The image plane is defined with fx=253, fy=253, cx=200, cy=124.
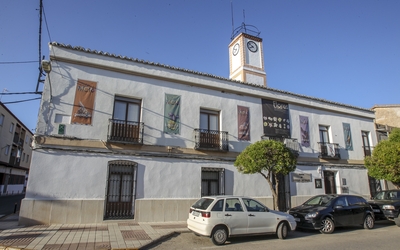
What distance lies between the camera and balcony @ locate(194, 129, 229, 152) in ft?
40.8

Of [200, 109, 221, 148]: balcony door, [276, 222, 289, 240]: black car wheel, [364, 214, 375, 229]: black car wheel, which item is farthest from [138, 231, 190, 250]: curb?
[364, 214, 375, 229]: black car wheel

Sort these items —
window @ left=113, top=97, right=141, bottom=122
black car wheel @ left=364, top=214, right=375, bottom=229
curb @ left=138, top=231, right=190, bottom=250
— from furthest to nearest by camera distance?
window @ left=113, top=97, right=141, bottom=122, black car wheel @ left=364, top=214, right=375, bottom=229, curb @ left=138, top=231, right=190, bottom=250

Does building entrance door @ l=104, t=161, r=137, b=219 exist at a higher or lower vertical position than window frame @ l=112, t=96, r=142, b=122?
lower

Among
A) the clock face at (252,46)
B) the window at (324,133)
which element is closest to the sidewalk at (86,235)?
the window at (324,133)

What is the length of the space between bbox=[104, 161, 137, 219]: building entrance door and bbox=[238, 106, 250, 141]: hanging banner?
5.86 metres

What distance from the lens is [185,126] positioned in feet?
40.7

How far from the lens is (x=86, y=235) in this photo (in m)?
8.02

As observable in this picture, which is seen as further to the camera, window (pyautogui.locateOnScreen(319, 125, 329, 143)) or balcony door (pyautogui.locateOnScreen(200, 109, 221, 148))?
Result: window (pyautogui.locateOnScreen(319, 125, 329, 143))

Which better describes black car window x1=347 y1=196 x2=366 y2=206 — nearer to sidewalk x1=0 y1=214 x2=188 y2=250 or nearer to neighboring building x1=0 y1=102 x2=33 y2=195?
sidewalk x1=0 y1=214 x2=188 y2=250

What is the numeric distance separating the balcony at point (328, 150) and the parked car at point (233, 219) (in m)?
8.57

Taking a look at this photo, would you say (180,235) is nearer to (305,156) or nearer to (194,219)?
(194,219)

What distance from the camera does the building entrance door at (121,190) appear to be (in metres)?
10.6

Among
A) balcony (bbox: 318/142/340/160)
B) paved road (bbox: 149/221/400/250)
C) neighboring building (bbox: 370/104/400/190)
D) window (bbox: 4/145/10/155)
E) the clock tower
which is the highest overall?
the clock tower

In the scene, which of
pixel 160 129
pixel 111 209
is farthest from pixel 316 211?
pixel 111 209
